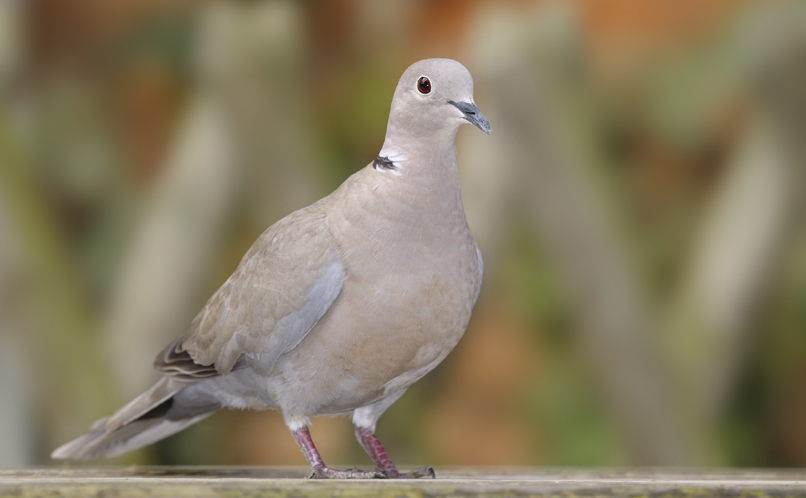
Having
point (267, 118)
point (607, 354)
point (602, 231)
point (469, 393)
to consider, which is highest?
point (267, 118)

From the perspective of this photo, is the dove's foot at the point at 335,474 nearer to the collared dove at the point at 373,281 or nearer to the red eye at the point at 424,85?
the collared dove at the point at 373,281

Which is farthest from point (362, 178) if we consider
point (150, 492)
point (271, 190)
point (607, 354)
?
point (607, 354)

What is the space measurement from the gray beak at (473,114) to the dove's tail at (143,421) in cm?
60

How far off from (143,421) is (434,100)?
72 centimetres

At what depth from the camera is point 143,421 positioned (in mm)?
1424

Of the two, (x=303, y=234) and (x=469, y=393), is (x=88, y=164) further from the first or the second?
(x=303, y=234)

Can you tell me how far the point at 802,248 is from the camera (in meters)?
2.06

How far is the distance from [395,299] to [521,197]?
0.70 meters

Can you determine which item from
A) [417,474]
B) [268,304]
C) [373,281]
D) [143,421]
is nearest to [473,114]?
[373,281]

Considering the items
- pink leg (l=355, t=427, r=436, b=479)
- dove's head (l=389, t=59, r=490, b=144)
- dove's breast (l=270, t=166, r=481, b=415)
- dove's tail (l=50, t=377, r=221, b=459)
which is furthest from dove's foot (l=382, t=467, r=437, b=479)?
dove's head (l=389, t=59, r=490, b=144)

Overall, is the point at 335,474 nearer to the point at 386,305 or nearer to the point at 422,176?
the point at 386,305

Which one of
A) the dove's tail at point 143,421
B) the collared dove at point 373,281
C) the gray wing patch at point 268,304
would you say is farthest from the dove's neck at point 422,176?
the dove's tail at point 143,421

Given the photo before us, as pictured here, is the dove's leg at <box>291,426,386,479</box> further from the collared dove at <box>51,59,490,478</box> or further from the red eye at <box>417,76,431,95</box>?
the red eye at <box>417,76,431,95</box>

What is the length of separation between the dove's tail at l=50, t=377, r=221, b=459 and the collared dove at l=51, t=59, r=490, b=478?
0.54 feet
